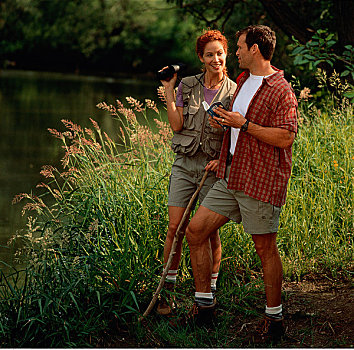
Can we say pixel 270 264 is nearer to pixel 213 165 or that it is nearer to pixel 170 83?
pixel 213 165

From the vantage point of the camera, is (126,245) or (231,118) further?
(126,245)

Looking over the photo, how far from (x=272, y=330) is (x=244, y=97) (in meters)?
1.35

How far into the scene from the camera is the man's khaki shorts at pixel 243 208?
3.75 m

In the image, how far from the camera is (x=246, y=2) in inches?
447

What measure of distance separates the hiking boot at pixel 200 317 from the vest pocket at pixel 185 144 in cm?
96

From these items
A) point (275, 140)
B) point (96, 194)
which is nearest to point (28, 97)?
point (96, 194)

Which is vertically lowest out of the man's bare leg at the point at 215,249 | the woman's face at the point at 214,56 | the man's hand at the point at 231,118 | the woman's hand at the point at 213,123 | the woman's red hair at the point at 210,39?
the man's bare leg at the point at 215,249

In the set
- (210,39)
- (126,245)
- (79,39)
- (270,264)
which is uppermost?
(79,39)

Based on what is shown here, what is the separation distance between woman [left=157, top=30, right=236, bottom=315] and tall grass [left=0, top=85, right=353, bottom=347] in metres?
0.40

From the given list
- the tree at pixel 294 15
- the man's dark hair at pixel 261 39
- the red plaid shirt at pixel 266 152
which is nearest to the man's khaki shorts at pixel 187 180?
the red plaid shirt at pixel 266 152

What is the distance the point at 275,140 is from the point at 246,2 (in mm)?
8208

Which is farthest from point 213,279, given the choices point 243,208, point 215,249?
point 243,208

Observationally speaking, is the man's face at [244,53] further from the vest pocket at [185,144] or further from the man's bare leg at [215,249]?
the man's bare leg at [215,249]

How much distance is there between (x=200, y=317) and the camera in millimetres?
4074
